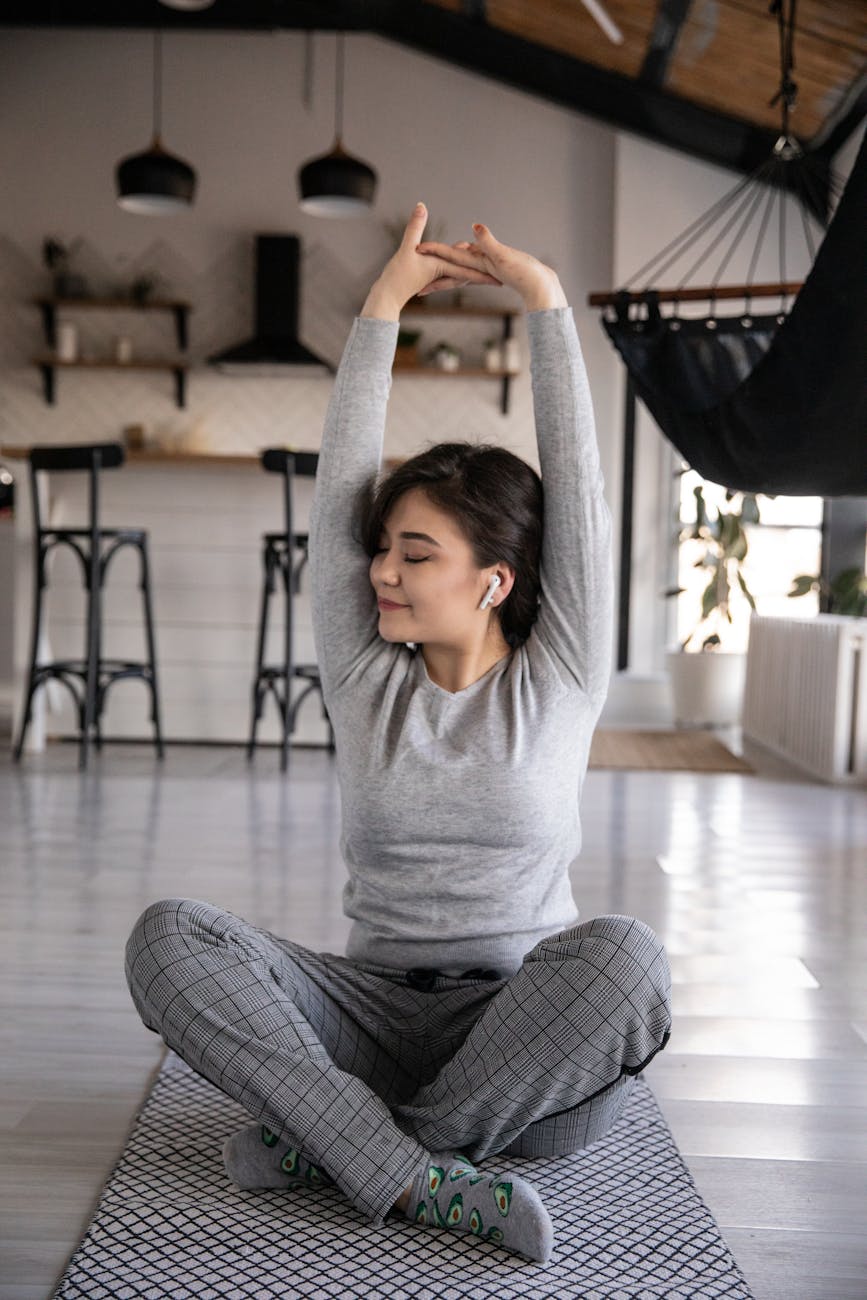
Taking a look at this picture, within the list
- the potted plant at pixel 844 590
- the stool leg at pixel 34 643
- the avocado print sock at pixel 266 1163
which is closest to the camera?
the avocado print sock at pixel 266 1163

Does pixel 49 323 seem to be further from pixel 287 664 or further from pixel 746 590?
pixel 746 590

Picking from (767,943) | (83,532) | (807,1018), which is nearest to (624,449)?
(83,532)

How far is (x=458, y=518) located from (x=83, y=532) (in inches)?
138

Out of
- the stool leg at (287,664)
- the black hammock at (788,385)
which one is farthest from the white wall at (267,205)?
the black hammock at (788,385)

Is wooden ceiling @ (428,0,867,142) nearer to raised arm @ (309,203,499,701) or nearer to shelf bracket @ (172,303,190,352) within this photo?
shelf bracket @ (172,303,190,352)

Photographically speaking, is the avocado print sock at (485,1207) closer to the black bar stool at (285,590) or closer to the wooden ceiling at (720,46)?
the black bar stool at (285,590)

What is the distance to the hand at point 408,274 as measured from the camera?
1521 millimetres

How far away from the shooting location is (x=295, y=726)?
206 inches

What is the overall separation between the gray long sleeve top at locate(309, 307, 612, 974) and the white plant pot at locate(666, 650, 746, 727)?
5148 mm

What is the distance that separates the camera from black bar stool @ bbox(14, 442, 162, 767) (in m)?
4.62

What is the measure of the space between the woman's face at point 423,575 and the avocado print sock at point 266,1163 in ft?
1.93

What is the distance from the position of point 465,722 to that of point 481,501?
10.3 inches

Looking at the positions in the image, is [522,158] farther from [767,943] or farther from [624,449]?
[767,943]

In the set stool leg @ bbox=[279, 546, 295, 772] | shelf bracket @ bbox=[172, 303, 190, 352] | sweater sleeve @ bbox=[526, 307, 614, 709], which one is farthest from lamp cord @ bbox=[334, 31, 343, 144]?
sweater sleeve @ bbox=[526, 307, 614, 709]
